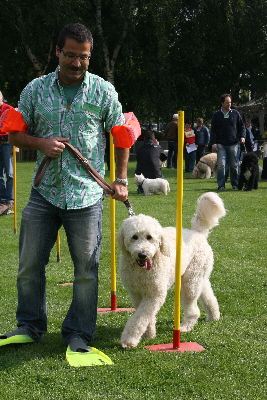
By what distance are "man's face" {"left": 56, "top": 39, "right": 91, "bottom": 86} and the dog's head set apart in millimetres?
1177

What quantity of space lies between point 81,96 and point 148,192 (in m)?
10.9

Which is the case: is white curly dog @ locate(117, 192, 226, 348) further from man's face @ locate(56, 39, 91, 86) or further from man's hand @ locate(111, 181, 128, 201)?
man's face @ locate(56, 39, 91, 86)

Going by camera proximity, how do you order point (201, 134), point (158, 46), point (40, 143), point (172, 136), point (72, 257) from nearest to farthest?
point (40, 143), point (72, 257), point (172, 136), point (201, 134), point (158, 46)

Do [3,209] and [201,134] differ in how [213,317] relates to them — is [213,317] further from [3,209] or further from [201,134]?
[201,134]

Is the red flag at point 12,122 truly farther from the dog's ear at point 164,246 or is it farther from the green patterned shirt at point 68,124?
the dog's ear at point 164,246

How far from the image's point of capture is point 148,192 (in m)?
14.7

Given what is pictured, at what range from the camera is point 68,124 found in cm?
382

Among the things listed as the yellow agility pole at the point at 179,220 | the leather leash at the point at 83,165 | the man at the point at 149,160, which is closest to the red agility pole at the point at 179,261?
the yellow agility pole at the point at 179,220

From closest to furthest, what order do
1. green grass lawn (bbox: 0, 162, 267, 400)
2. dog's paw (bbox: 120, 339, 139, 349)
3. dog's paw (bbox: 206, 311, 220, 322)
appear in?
green grass lawn (bbox: 0, 162, 267, 400) < dog's paw (bbox: 120, 339, 139, 349) < dog's paw (bbox: 206, 311, 220, 322)

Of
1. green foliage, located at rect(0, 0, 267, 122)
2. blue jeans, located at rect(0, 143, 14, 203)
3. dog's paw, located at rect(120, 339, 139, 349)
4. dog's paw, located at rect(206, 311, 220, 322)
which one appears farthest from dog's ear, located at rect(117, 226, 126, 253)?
green foliage, located at rect(0, 0, 267, 122)

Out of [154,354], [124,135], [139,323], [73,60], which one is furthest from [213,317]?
[73,60]

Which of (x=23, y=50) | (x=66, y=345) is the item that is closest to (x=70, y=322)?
(x=66, y=345)

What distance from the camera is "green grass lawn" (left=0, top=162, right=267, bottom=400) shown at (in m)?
3.30

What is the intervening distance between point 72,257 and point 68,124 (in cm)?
93
